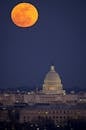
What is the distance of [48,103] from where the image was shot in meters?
109

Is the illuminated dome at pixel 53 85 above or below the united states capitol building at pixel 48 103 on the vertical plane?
above

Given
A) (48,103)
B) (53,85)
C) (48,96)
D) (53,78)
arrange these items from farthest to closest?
(53,78), (53,85), (48,96), (48,103)

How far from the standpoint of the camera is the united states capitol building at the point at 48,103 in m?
91.8

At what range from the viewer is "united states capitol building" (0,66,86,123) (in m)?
91.8

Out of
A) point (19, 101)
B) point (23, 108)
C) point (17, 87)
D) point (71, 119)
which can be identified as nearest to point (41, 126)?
point (71, 119)

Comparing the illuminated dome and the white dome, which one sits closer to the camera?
the illuminated dome

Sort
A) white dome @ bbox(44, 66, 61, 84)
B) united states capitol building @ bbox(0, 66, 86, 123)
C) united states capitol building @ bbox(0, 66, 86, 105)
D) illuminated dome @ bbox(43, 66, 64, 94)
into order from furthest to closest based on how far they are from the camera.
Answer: white dome @ bbox(44, 66, 61, 84) < illuminated dome @ bbox(43, 66, 64, 94) < united states capitol building @ bbox(0, 66, 86, 105) < united states capitol building @ bbox(0, 66, 86, 123)

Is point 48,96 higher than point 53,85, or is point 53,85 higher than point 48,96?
point 53,85

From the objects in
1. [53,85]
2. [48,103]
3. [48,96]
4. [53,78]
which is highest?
[53,78]

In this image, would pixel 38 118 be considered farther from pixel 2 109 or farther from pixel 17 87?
pixel 17 87

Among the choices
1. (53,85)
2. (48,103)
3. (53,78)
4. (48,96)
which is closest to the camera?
(48,103)

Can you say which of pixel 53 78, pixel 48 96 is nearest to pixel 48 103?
pixel 48 96

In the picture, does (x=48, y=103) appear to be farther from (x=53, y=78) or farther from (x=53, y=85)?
(x=53, y=78)

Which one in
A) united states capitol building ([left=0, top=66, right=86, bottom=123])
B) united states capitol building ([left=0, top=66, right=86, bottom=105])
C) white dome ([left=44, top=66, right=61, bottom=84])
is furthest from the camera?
white dome ([left=44, top=66, right=61, bottom=84])
